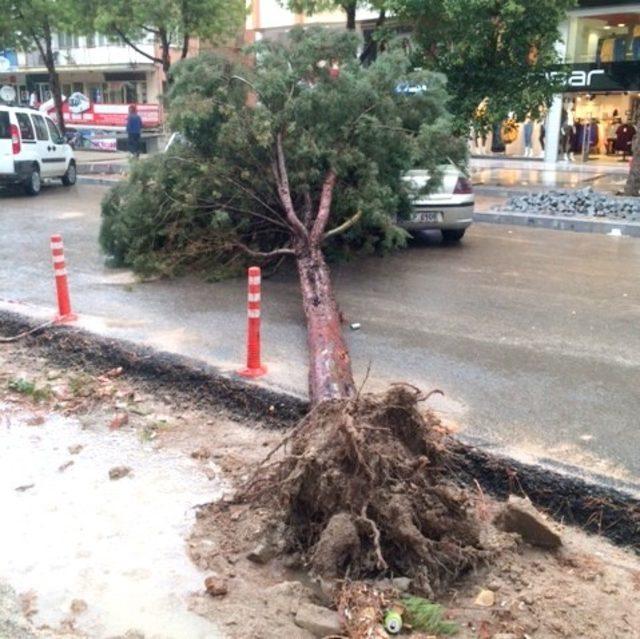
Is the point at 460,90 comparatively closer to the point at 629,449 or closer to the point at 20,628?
the point at 629,449

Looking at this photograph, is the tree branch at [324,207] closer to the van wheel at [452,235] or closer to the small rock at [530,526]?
the van wheel at [452,235]

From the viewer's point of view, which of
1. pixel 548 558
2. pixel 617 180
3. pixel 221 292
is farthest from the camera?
pixel 617 180

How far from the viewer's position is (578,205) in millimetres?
14820

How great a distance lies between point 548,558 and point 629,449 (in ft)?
4.37

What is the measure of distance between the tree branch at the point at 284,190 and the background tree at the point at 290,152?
0.05ft

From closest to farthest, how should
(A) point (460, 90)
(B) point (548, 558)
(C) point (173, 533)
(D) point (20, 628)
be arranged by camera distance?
1. (D) point (20, 628)
2. (B) point (548, 558)
3. (C) point (173, 533)
4. (A) point (460, 90)

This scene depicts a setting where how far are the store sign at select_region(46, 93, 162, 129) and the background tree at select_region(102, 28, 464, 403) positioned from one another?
24.3 m

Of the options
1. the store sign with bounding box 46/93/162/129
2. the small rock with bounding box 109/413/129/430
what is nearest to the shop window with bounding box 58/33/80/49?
the store sign with bounding box 46/93/162/129

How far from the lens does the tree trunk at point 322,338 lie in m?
5.21

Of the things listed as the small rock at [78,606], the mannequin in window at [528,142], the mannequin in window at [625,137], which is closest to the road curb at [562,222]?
the small rock at [78,606]

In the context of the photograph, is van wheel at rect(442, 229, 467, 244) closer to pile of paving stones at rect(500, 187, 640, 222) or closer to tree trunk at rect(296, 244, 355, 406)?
pile of paving stones at rect(500, 187, 640, 222)

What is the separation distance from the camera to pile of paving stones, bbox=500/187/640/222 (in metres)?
14.2

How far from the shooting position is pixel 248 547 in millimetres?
3848

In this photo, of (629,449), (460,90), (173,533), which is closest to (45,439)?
(173,533)
